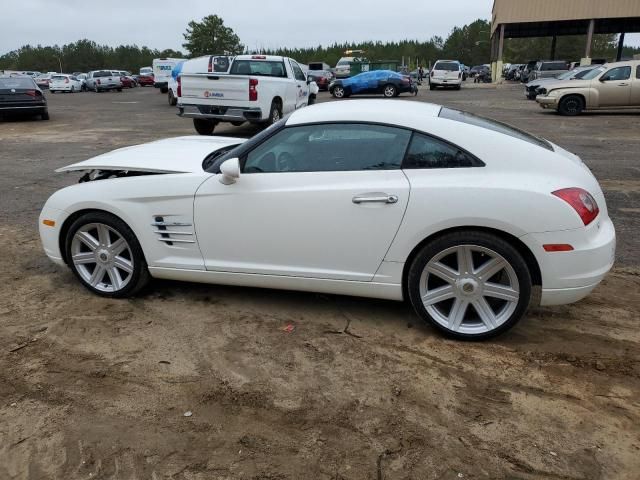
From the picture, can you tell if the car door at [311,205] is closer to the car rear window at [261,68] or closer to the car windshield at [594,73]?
the car rear window at [261,68]

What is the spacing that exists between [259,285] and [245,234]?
0.40 meters

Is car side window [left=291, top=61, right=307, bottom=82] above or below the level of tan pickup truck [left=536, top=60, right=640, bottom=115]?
above

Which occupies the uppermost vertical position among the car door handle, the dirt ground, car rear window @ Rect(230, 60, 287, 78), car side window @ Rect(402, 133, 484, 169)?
car rear window @ Rect(230, 60, 287, 78)

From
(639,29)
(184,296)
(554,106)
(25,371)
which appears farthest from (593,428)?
(639,29)

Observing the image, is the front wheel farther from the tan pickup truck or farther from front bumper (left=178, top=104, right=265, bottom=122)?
front bumper (left=178, top=104, right=265, bottom=122)

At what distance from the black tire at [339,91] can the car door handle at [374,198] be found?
82.6 feet

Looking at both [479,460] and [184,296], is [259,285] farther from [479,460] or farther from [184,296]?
[479,460]

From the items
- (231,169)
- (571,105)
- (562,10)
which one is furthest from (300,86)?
(562,10)

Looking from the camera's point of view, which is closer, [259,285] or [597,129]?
[259,285]

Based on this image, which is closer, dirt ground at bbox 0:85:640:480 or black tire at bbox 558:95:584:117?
dirt ground at bbox 0:85:640:480

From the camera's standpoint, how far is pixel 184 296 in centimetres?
435

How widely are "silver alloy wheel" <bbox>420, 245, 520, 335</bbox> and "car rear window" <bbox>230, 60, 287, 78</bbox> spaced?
39.6 ft

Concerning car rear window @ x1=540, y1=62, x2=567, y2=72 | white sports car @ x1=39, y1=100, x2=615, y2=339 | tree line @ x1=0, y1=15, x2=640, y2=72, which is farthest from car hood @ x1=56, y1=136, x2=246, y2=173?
tree line @ x1=0, y1=15, x2=640, y2=72

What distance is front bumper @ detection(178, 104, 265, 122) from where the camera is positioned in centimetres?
1263
